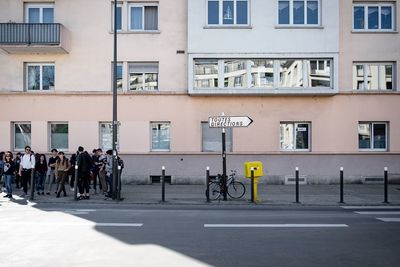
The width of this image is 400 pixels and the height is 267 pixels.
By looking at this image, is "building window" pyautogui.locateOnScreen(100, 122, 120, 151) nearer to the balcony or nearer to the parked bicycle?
the balcony

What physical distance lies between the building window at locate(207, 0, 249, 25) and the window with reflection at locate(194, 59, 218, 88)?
76.7 inches

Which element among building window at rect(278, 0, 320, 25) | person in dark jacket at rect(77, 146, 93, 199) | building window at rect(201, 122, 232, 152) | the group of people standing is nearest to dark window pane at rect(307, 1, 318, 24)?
building window at rect(278, 0, 320, 25)

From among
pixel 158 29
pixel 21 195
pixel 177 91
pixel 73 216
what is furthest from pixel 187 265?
pixel 158 29

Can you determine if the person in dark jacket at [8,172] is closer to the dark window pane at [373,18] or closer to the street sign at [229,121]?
the street sign at [229,121]

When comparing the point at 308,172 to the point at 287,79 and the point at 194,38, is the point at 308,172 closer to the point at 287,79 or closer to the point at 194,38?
the point at 287,79

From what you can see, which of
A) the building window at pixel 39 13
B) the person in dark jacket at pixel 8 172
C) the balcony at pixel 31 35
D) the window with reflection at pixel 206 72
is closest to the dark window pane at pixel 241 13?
the window with reflection at pixel 206 72

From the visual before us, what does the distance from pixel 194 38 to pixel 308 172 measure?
27.9 feet

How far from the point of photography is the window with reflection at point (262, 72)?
20234 millimetres

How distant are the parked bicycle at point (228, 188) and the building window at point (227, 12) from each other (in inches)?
339

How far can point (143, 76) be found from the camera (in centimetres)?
2066

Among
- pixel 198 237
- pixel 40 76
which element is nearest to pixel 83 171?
pixel 198 237

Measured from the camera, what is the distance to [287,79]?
2027 centimetres

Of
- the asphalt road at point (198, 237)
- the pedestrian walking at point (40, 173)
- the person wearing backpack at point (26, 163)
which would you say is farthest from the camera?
the pedestrian walking at point (40, 173)

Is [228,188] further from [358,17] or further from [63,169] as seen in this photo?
[358,17]
